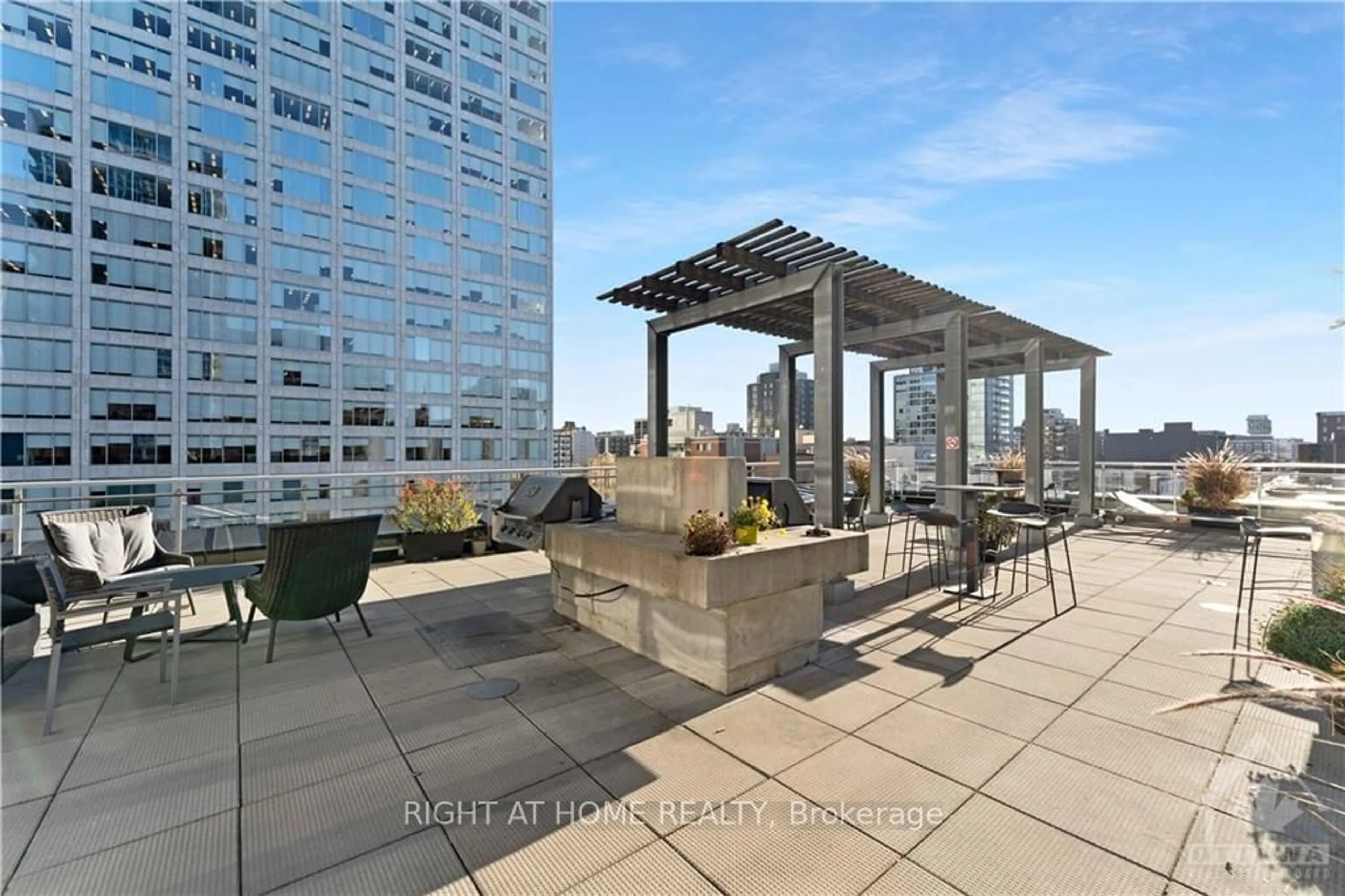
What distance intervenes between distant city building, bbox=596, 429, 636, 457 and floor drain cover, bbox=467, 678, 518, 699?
99803 millimetres

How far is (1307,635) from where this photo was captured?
117 inches

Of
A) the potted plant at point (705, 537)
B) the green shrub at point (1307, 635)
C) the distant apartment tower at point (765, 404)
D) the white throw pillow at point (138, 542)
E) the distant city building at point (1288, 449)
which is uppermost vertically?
the distant apartment tower at point (765, 404)

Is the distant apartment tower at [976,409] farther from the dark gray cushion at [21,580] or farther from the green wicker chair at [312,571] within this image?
the dark gray cushion at [21,580]

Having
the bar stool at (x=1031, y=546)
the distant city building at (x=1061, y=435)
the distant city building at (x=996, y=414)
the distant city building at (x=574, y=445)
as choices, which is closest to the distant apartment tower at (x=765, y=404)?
the distant city building at (x=996, y=414)

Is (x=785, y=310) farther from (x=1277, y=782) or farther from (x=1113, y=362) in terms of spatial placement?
(x=1113, y=362)

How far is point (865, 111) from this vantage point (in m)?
6.02

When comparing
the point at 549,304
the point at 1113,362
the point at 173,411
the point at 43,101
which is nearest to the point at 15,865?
the point at 1113,362

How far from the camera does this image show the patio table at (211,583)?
3.40 meters

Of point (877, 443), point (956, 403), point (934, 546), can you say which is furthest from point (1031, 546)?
point (877, 443)

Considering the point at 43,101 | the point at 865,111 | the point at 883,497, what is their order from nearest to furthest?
the point at 865,111 < the point at 883,497 < the point at 43,101

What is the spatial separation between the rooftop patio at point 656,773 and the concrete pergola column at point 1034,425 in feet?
18.8

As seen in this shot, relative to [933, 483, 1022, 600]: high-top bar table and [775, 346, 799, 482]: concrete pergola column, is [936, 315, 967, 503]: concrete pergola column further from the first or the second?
[775, 346, 799, 482]: concrete pergola column

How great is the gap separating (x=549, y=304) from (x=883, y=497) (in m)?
40.0

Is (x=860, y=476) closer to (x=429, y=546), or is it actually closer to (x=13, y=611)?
(x=429, y=546)
